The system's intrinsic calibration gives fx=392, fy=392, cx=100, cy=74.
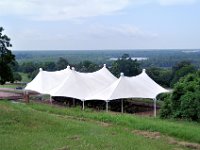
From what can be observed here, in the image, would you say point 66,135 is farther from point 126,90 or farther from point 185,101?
point 126,90

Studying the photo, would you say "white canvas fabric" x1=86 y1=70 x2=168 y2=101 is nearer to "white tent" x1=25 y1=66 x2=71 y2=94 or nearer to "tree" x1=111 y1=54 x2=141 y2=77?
"white tent" x1=25 y1=66 x2=71 y2=94

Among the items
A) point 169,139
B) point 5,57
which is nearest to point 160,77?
point 5,57

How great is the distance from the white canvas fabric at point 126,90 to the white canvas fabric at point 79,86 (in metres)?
0.95

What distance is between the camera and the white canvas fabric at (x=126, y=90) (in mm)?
28609

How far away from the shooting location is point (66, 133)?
1055 centimetres

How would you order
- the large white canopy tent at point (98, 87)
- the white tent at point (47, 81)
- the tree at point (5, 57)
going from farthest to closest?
the tree at point (5, 57) → the white tent at point (47, 81) → the large white canopy tent at point (98, 87)

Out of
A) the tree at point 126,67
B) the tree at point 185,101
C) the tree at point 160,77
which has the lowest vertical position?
the tree at point 160,77

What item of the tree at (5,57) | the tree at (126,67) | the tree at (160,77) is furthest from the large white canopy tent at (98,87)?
the tree at (126,67)

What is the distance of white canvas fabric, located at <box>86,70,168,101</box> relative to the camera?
28609 mm

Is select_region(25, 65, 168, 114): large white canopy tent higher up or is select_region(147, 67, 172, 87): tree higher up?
select_region(25, 65, 168, 114): large white canopy tent

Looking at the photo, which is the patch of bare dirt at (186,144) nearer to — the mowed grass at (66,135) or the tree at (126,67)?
the mowed grass at (66,135)

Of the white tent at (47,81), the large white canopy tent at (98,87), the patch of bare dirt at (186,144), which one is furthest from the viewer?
the white tent at (47,81)

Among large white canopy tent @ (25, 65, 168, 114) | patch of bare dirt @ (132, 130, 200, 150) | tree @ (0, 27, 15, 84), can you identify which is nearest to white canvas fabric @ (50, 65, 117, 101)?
large white canopy tent @ (25, 65, 168, 114)

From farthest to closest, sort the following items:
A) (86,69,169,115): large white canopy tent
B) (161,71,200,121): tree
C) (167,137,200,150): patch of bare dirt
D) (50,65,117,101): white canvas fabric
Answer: (50,65,117,101): white canvas fabric, (86,69,169,115): large white canopy tent, (161,71,200,121): tree, (167,137,200,150): patch of bare dirt
